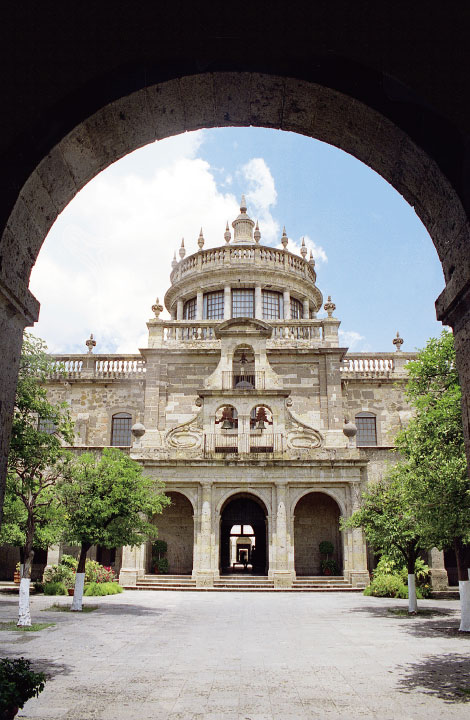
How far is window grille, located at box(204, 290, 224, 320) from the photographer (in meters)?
36.4

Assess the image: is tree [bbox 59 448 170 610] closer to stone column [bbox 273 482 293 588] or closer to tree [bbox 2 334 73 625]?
tree [bbox 2 334 73 625]

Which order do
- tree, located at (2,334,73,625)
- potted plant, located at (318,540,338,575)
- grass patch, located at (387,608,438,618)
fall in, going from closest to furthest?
tree, located at (2,334,73,625) → grass patch, located at (387,608,438,618) → potted plant, located at (318,540,338,575)

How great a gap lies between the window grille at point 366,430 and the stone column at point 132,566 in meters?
13.0

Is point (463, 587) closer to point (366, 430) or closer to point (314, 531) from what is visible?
point (314, 531)

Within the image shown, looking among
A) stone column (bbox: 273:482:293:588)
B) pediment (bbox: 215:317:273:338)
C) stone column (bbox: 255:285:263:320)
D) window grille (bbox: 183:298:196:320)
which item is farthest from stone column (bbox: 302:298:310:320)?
stone column (bbox: 273:482:293:588)

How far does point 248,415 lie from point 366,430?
795cm

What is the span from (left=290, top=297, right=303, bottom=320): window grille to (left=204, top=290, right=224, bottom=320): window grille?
14.3 ft

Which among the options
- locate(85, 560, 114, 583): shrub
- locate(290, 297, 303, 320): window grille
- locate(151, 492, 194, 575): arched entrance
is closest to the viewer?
locate(85, 560, 114, 583): shrub

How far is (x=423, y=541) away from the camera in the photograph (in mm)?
16500

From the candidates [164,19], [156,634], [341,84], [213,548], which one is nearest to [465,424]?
[341,84]

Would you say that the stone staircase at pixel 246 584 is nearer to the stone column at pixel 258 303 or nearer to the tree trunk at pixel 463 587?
the tree trunk at pixel 463 587

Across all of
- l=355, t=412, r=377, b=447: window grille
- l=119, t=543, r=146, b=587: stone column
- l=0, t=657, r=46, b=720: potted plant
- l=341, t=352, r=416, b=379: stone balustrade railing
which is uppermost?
l=341, t=352, r=416, b=379: stone balustrade railing

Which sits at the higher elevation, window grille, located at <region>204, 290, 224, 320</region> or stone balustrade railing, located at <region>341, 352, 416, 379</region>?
window grille, located at <region>204, 290, 224, 320</region>

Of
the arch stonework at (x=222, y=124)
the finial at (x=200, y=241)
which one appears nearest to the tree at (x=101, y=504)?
the arch stonework at (x=222, y=124)
